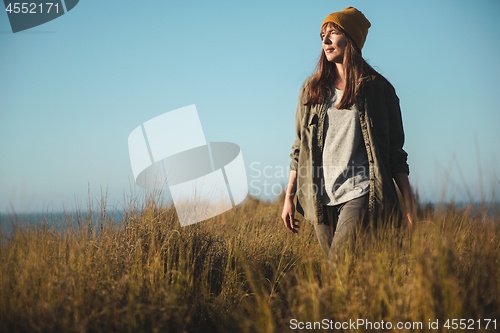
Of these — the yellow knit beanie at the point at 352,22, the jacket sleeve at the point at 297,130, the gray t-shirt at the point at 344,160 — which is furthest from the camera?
the jacket sleeve at the point at 297,130

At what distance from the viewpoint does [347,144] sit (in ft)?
6.41

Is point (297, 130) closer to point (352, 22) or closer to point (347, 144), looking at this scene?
point (347, 144)

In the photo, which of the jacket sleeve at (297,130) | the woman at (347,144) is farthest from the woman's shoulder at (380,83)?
the jacket sleeve at (297,130)

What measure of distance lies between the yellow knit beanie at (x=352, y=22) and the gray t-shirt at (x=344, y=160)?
0.43 metres

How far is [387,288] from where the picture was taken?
5.39 feet

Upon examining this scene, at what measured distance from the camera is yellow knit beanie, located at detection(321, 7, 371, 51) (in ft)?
6.78

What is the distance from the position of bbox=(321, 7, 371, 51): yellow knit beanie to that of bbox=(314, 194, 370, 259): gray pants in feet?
3.52

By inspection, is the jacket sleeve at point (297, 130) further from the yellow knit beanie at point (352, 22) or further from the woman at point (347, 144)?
the yellow knit beanie at point (352, 22)

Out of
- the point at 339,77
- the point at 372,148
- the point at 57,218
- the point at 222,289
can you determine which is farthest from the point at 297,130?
the point at 57,218

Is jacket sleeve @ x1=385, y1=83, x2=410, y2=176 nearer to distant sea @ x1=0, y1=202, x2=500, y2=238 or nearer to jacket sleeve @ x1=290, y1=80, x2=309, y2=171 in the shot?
jacket sleeve @ x1=290, y1=80, x2=309, y2=171

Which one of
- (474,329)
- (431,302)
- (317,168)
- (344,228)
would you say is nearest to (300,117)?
(317,168)

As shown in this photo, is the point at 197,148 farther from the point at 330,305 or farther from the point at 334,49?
the point at 330,305

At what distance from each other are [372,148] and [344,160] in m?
0.18

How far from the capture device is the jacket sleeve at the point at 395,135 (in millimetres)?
1971
